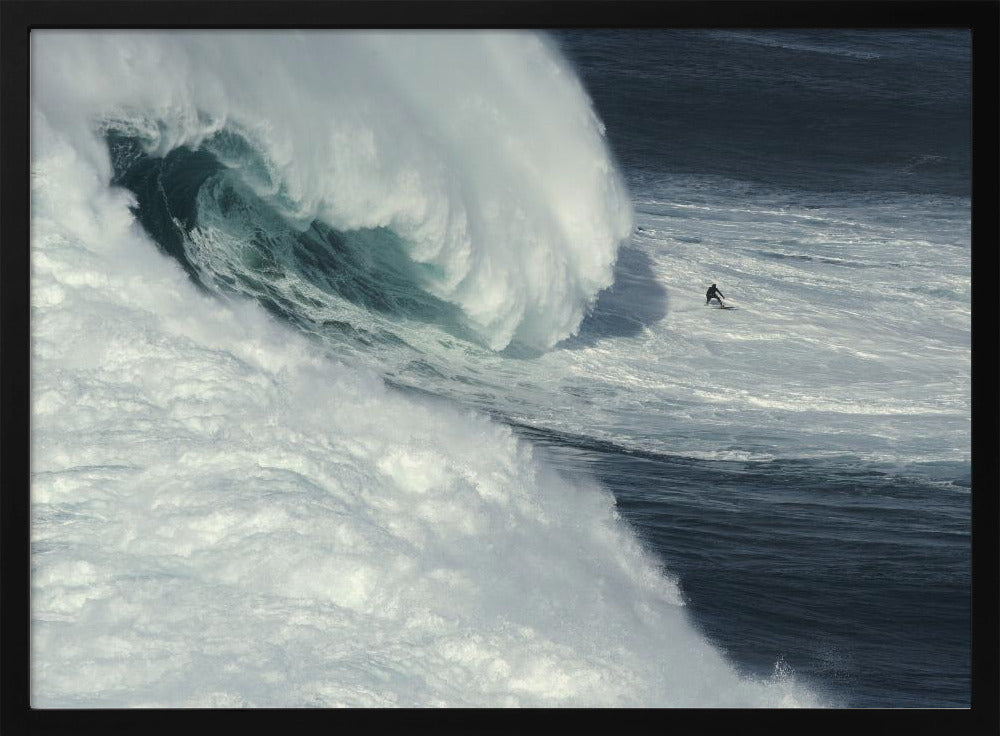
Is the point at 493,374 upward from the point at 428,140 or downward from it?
downward

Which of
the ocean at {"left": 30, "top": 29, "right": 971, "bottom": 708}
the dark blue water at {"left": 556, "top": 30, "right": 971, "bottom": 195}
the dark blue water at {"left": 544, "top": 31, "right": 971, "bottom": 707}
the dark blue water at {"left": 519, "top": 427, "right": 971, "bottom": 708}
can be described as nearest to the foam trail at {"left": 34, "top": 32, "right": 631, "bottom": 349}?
the ocean at {"left": 30, "top": 29, "right": 971, "bottom": 708}

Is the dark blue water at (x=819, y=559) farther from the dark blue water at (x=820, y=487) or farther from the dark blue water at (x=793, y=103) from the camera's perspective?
the dark blue water at (x=793, y=103)

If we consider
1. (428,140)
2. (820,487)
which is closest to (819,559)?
(820,487)

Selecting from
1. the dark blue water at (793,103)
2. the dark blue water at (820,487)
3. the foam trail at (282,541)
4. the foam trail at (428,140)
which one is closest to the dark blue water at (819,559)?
the dark blue water at (820,487)

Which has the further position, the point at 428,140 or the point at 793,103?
the point at 428,140

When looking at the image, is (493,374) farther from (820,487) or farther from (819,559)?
(819,559)

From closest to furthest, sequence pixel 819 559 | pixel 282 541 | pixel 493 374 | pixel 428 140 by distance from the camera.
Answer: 1. pixel 282 541
2. pixel 819 559
3. pixel 493 374
4. pixel 428 140
